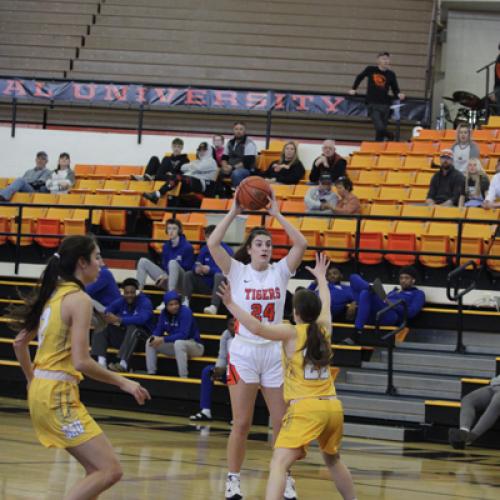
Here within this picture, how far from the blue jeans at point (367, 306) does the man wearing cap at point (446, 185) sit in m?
2.34

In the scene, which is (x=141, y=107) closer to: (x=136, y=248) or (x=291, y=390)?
(x=136, y=248)

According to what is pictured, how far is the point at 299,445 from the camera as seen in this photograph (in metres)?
5.93

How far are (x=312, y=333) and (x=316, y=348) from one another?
84 millimetres

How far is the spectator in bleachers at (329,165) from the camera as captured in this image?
1605 centimetres

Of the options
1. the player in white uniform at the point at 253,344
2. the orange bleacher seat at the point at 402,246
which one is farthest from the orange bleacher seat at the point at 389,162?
the player in white uniform at the point at 253,344

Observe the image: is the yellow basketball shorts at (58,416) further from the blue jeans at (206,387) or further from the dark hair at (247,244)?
the blue jeans at (206,387)

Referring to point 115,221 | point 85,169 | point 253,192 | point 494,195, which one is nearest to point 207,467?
point 253,192

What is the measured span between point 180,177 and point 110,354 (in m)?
3.97

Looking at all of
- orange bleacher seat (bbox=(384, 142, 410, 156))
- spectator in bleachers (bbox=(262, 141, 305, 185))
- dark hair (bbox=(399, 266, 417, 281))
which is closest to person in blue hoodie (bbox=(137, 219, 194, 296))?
dark hair (bbox=(399, 266, 417, 281))

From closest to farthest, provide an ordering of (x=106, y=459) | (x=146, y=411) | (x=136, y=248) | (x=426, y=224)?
1. (x=106, y=459)
2. (x=146, y=411)
3. (x=426, y=224)
4. (x=136, y=248)

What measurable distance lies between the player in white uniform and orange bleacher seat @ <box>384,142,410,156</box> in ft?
33.7

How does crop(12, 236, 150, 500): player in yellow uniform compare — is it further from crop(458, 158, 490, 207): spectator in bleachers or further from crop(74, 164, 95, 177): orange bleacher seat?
crop(74, 164, 95, 177): orange bleacher seat

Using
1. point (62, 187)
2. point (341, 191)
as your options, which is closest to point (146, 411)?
point (341, 191)

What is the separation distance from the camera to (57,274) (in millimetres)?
5215
